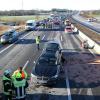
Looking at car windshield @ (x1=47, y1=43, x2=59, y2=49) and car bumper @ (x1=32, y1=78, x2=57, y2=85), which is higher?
car windshield @ (x1=47, y1=43, x2=59, y2=49)

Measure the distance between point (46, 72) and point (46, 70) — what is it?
0.30m

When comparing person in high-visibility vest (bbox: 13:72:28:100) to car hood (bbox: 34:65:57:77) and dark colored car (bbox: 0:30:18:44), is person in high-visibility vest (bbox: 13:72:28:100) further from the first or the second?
dark colored car (bbox: 0:30:18:44)

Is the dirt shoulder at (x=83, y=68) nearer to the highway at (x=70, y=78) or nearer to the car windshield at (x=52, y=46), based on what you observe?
the highway at (x=70, y=78)

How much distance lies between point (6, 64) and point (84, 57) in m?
7.39

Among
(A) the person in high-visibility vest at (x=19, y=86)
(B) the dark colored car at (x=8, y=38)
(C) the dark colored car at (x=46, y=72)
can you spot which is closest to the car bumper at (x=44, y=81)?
(C) the dark colored car at (x=46, y=72)

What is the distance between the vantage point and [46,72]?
18.1 metres

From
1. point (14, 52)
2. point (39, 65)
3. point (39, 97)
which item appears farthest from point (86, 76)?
point (14, 52)

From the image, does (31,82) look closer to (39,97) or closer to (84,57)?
(39,97)

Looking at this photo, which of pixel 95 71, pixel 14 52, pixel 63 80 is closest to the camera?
pixel 63 80

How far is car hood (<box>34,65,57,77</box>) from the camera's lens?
17.9 m

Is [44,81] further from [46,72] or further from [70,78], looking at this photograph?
[70,78]

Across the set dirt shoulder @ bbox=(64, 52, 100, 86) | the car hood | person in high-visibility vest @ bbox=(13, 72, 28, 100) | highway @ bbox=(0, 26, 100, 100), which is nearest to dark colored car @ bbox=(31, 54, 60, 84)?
the car hood

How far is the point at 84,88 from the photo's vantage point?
1731cm

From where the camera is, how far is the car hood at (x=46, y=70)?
58.6 feet
